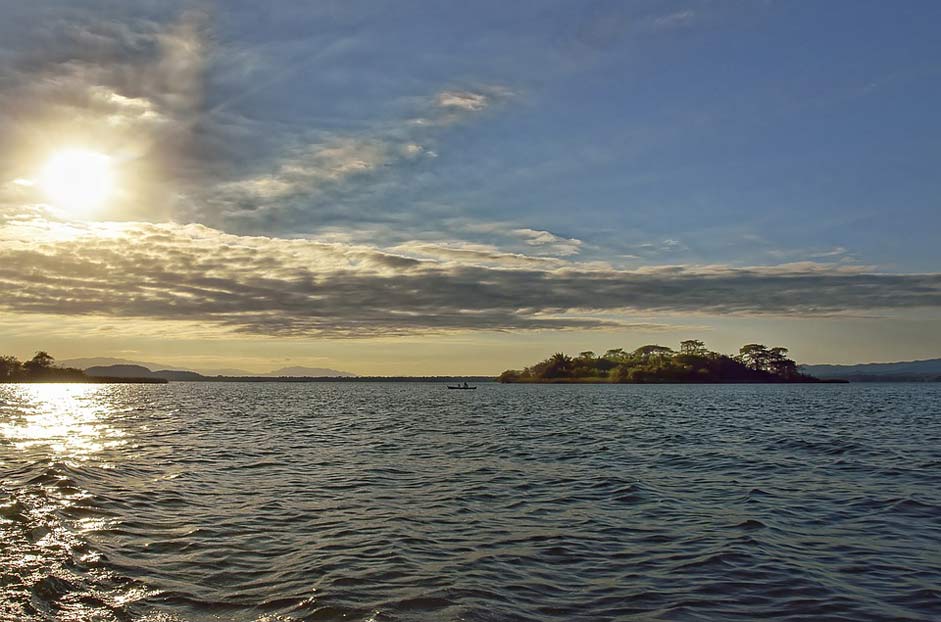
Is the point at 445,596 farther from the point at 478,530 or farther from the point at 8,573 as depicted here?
the point at 8,573

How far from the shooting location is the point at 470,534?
63.9ft

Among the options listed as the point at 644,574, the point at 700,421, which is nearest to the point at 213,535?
the point at 644,574

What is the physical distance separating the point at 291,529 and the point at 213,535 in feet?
7.18

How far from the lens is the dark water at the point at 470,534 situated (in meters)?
13.6

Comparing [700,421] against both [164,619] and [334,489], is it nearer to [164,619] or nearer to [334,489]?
[334,489]

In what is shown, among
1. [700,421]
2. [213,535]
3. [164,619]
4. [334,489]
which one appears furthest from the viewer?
[700,421]

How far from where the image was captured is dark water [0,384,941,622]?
13633 mm

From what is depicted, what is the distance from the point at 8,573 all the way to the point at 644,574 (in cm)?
1461

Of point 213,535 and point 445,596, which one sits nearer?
point 445,596

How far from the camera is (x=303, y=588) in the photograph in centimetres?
1432

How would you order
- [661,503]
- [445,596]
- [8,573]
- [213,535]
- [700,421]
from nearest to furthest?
[445,596] < [8,573] < [213,535] < [661,503] < [700,421]

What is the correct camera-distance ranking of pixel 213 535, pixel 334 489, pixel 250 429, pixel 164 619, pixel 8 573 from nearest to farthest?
pixel 164 619 < pixel 8 573 < pixel 213 535 < pixel 334 489 < pixel 250 429

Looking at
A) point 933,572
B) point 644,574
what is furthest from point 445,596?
point 933,572

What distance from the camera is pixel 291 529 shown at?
20.0 meters
